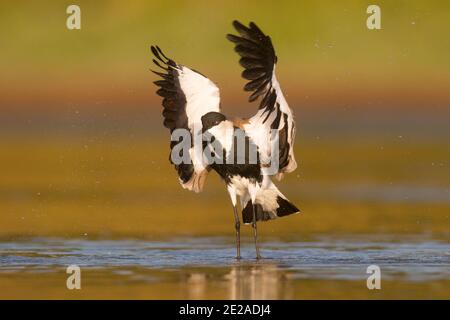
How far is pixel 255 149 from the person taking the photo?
53.0ft

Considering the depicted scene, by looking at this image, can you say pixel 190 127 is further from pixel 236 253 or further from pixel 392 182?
pixel 392 182

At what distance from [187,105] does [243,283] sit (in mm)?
3342

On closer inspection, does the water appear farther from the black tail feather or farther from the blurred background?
the blurred background

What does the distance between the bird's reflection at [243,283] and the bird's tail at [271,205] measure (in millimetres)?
1343

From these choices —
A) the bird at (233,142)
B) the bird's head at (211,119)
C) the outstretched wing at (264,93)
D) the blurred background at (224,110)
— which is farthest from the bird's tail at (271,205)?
the blurred background at (224,110)

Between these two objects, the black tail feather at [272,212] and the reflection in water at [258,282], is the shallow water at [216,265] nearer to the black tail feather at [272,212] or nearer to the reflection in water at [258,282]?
the reflection in water at [258,282]

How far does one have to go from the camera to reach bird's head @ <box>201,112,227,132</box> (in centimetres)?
1606

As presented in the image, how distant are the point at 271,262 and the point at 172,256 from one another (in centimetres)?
113

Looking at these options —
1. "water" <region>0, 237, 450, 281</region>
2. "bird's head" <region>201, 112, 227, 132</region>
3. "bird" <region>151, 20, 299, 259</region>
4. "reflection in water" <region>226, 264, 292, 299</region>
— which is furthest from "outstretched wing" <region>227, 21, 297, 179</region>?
"reflection in water" <region>226, 264, 292, 299</region>

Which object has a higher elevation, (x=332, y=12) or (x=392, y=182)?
(x=332, y=12)

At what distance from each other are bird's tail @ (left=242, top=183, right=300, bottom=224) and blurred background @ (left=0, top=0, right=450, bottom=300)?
1264mm
